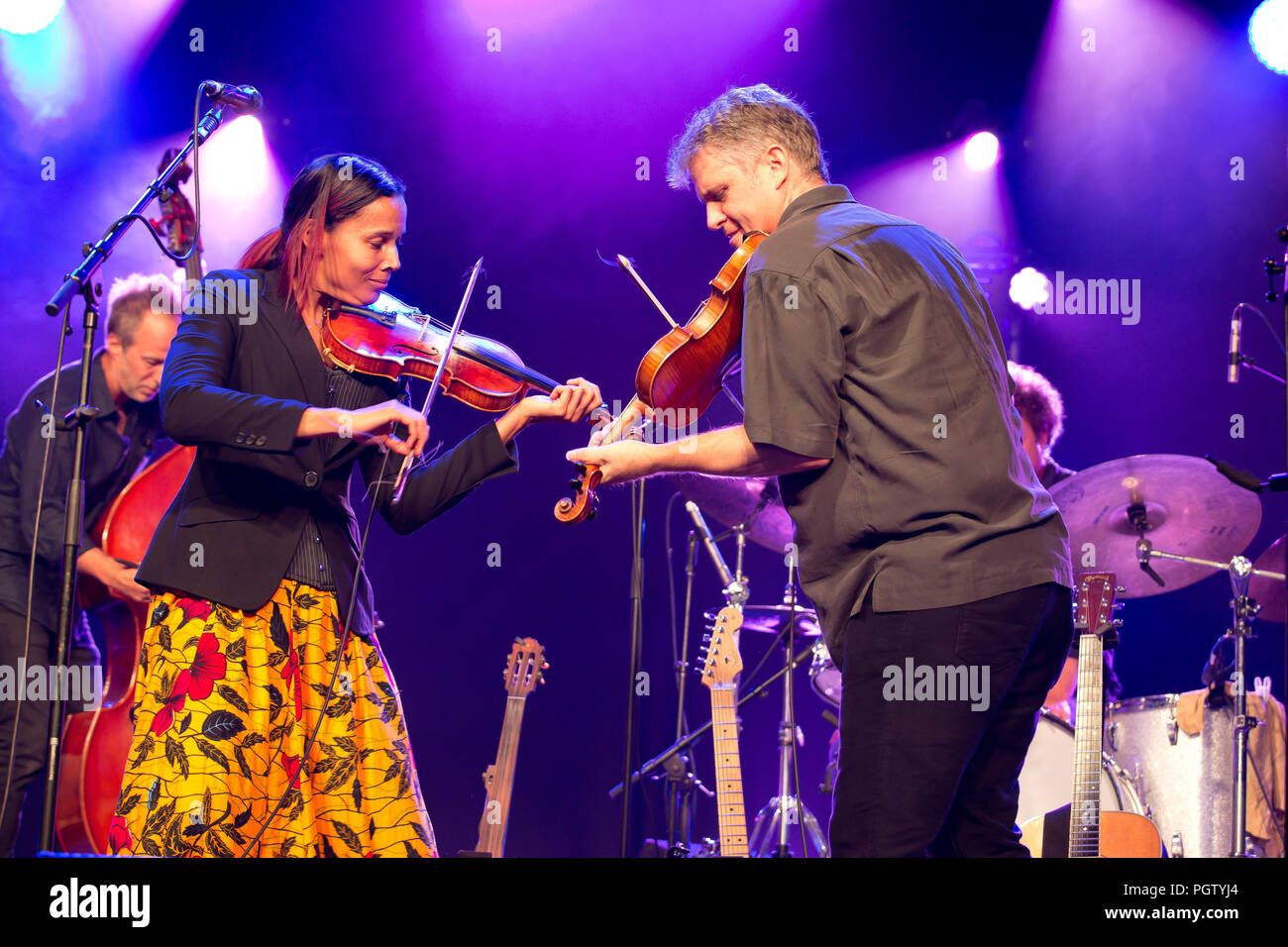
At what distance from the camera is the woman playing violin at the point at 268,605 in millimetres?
2252

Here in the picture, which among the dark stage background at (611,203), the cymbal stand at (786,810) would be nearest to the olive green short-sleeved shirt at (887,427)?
the cymbal stand at (786,810)

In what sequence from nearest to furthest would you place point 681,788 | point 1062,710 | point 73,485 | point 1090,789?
point 73,485, point 1090,789, point 1062,710, point 681,788

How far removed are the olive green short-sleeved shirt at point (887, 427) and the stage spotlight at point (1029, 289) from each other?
4271mm

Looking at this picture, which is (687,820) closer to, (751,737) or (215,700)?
(751,737)

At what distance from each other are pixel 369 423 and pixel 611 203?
12.1 feet

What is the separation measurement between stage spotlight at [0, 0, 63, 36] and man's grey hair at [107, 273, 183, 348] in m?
1.71

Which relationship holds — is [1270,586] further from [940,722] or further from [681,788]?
[940,722]

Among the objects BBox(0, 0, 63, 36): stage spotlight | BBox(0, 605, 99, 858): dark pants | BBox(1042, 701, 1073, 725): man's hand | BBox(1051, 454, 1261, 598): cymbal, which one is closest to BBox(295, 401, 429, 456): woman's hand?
BBox(0, 605, 99, 858): dark pants

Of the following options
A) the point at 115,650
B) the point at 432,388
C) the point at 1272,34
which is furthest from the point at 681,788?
the point at 1272,34

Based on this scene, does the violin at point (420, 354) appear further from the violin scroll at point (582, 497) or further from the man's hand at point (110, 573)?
the man's hand at point (110, 573)

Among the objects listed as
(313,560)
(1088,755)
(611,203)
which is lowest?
(1088,755)

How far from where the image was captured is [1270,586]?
483 cm

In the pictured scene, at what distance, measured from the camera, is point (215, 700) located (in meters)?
2.28

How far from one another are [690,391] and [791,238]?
1.93 ft
